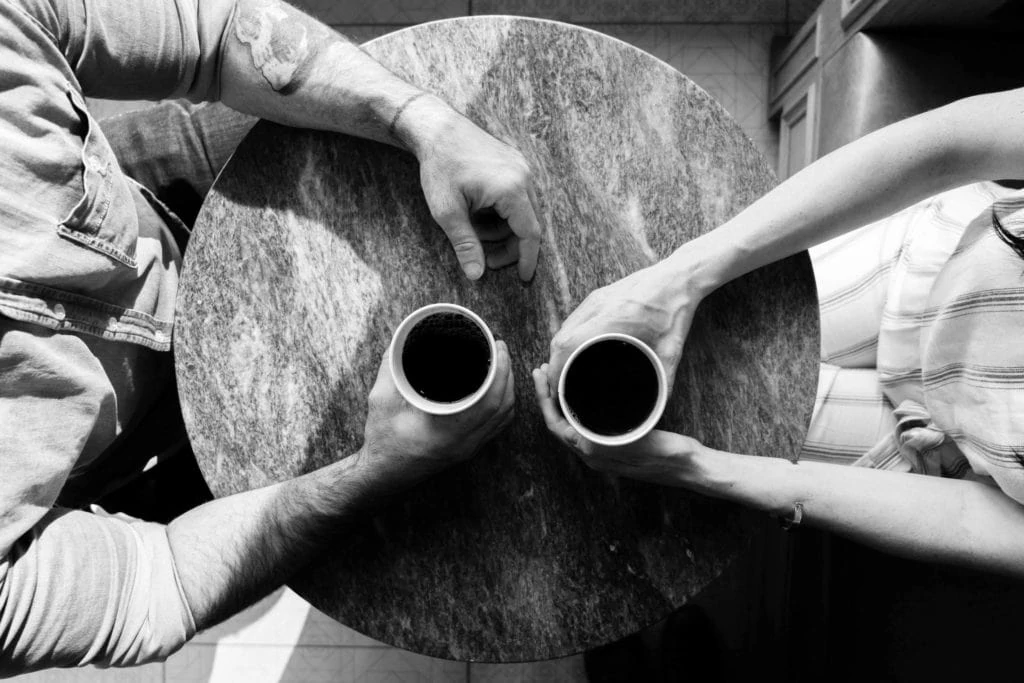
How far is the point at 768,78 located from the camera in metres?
1.88

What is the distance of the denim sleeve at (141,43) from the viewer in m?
0.82

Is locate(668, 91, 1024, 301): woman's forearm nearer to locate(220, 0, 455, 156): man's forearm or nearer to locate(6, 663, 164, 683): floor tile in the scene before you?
locate(220, 0, 455, 156): man's forearm

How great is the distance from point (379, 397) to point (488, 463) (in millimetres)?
174

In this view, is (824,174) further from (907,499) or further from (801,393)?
(907,499)

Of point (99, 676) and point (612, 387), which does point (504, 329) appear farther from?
point (99, 676)

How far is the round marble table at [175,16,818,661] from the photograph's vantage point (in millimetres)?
837

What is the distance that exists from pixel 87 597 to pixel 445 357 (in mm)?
502

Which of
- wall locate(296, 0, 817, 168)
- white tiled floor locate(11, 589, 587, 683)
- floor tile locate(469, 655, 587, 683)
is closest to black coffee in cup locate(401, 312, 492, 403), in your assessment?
floor tile locate(469, 655, 587, 683)

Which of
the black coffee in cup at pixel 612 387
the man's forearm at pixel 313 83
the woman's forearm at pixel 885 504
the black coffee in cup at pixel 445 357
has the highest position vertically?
the man's forearm at pixel 313 83

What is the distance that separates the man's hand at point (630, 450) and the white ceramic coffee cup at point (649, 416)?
82 mm

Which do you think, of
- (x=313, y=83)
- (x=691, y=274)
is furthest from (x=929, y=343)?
(x=313, y=83)

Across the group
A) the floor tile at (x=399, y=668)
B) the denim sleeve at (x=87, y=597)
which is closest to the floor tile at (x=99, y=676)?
the floor tile at (x=399, y=668)

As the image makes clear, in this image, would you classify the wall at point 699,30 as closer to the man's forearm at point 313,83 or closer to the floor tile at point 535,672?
the man's forearm at point 313,83

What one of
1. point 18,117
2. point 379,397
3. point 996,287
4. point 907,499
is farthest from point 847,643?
point 18,117
